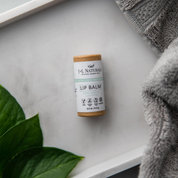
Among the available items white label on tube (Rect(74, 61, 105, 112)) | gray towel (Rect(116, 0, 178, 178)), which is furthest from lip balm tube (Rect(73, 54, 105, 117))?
gray towel (Rect(116, 0, 178, 178))

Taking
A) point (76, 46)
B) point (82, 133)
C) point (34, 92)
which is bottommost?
point (82, 133)

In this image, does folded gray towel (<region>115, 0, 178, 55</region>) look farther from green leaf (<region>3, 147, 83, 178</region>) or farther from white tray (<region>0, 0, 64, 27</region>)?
green leaf (<region>3, 147, 83, 178</region>)

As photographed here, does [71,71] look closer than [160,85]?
No

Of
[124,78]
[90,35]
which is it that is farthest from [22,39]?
[124,78]

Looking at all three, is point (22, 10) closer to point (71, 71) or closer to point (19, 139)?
point (71, 71)

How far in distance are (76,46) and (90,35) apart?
0.05 metres

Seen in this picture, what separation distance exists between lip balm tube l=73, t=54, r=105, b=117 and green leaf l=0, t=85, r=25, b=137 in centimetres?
16

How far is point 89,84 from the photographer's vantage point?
1.74ft

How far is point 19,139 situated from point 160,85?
1.21 feet

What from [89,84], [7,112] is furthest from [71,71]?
[7,112]

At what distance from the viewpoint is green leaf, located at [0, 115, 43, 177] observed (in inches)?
19.3

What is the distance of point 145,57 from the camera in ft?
1.95

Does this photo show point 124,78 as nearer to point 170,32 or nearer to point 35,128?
point 170,32

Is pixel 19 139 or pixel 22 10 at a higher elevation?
pixel 22 10
